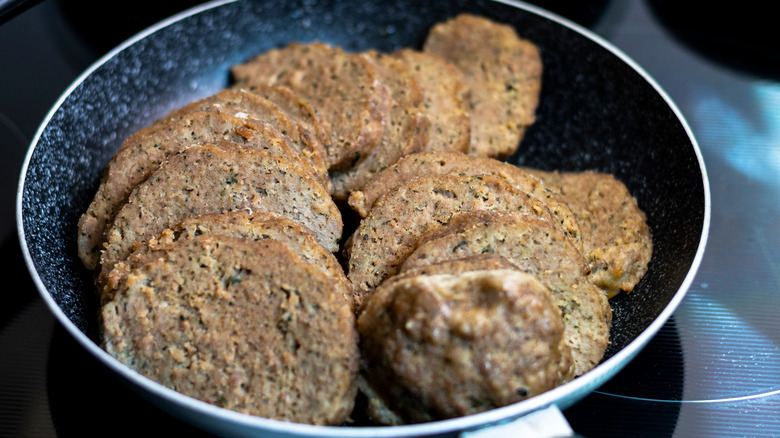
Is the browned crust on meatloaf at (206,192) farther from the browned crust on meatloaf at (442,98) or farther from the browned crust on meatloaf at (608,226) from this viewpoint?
the browned crust on meatloaf at (608,226)

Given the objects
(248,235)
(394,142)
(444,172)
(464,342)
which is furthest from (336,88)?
(464,342)

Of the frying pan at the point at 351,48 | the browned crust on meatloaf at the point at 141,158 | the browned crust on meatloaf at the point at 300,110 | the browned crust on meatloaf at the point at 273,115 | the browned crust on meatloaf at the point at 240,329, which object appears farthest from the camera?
the browned crust on meatloaf at the point at 300,110

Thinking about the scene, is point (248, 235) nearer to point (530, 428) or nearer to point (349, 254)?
point (349, 254)

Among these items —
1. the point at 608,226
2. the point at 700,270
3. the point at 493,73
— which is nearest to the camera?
the point at 608,226

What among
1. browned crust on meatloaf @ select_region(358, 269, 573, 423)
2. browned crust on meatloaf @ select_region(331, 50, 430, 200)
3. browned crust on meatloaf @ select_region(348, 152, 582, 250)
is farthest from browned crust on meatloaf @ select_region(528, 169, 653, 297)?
browned crust on meatloaf @ select_region(358, 269, 573, 423)

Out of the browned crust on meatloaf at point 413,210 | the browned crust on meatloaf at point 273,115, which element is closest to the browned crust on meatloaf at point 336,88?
the browned crust on meatloaf at point 273,115

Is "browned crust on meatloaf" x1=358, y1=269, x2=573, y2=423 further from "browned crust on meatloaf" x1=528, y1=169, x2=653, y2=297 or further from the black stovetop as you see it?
"browned crust on meatloaf" x1=528, y1=169, x2=653, y2=297

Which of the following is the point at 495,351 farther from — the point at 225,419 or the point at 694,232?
the point at 694,232
